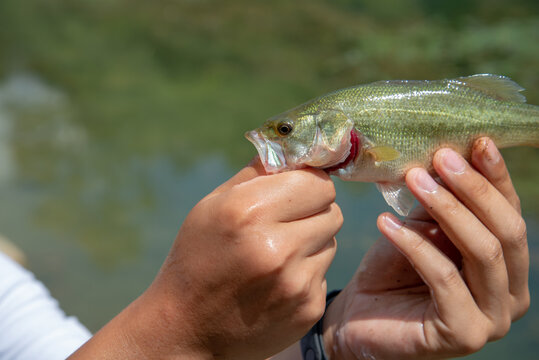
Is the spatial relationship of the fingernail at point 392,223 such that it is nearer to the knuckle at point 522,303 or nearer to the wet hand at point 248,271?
the wet hand at point 248,271

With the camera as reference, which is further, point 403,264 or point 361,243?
point 361,243

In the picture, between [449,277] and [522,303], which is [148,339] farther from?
[522,303]

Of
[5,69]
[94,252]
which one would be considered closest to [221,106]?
[94,252]

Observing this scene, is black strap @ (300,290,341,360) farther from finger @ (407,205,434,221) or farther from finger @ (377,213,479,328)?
finger @ (407,205,434,221)

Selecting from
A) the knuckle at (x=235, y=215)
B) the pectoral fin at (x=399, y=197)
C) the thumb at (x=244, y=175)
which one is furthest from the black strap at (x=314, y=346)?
the knuckle at (x=235, y=215)

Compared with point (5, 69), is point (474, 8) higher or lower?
lower

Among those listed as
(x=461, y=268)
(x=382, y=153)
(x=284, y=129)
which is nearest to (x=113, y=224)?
(x=284, y=129)

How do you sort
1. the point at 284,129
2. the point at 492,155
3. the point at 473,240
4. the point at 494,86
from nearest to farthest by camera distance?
the point at 473,240 → the point at 492,155 → the point at 284,129 → the point at 494,86

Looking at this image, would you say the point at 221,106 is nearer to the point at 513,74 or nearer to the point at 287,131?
the point at 513,74
